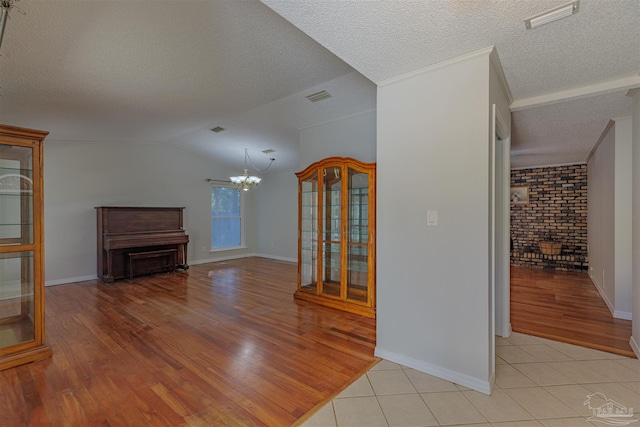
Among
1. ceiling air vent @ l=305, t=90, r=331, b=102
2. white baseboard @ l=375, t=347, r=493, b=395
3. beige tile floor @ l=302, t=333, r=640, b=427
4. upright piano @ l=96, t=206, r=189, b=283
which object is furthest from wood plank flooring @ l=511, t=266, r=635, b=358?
upright piano @ l=96, t=206, r=189, b=283

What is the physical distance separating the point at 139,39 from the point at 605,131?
526 cm

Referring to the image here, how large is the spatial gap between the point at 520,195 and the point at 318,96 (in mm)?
5427

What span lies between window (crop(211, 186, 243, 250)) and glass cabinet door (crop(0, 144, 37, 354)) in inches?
192

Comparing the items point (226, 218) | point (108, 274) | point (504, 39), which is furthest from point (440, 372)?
point (226, 218)

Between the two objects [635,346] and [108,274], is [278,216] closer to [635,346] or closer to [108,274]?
[108,274]

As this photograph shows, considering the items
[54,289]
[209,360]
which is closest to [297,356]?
[209,360]

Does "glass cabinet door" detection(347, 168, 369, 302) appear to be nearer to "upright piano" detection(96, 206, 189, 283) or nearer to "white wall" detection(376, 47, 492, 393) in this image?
"white wall" detection(376, 47, 492, 393)

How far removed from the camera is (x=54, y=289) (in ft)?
15.7

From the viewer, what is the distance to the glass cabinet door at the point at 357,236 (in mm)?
3725

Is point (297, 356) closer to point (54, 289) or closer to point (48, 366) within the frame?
point (48, 366)

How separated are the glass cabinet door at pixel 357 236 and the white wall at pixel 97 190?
4.65m

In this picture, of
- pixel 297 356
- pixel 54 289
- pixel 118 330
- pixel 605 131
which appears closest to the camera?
pixel 297 356

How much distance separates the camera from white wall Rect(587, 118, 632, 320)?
10.7 feet

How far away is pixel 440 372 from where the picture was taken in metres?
2.17
